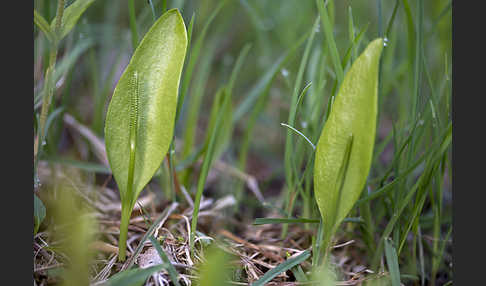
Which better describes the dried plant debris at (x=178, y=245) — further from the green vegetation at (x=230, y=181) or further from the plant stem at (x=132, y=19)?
the plant stem at (x=132, y=19)

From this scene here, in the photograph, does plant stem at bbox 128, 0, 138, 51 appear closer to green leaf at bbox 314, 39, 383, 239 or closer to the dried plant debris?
the dried plant debris

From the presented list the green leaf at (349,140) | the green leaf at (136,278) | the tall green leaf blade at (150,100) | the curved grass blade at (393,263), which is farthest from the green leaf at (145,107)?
the curved grass blade at (393,263)

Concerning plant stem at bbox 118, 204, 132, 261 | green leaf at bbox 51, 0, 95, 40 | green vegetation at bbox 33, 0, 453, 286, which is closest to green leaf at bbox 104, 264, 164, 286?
green vegetation at bbox 33, 0, 453, 286

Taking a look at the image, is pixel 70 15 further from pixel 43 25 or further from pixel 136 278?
pixel 136 278

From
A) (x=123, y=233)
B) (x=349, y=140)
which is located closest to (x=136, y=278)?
(x=123, y=233)

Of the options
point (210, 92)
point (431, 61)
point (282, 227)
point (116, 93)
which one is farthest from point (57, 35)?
point (431, 61)
